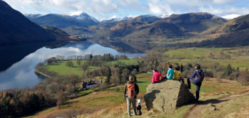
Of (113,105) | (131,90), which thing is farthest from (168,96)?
(113,105)

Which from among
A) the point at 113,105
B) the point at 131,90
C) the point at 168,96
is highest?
the point at 131,90

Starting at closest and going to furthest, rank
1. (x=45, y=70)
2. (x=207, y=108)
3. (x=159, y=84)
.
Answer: (x=207, y=108)
(x=159, y=84)
(x=45, y=70)

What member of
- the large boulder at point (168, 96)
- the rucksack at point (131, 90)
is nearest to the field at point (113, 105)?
the large boulder at point (168, 96)

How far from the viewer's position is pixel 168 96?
12.6m

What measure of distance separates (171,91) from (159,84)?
1327 mm

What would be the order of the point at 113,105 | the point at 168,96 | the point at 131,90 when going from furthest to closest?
the point at 113,105
the point at 168,96
the point at 131,90

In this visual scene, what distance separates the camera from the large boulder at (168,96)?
1213 cm

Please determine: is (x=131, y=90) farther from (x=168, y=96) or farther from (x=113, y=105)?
(x=113, y=105)

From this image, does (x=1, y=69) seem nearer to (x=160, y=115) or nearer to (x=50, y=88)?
(x=50, y=88)

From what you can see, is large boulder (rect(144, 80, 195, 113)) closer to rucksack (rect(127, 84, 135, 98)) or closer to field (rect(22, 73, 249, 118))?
field (rect(22, 73, 249, 118))

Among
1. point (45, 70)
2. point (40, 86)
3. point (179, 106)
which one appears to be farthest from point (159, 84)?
point (45, 70)

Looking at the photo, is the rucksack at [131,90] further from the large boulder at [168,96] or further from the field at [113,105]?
the large boulder at [168,96]

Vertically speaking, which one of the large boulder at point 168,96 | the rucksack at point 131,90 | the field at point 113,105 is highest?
the rucksack at point 131,90

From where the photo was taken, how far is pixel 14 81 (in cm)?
9344
